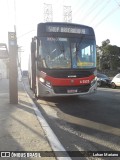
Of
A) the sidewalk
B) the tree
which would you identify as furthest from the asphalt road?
the tree

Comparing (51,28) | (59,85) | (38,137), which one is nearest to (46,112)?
(59,85)

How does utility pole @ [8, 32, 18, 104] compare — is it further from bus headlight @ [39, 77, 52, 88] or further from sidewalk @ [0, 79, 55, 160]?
sidewalk @ [0, 79, 55, 160]

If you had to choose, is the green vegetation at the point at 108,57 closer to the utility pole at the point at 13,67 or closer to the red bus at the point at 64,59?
the red bus at the point at 64,59

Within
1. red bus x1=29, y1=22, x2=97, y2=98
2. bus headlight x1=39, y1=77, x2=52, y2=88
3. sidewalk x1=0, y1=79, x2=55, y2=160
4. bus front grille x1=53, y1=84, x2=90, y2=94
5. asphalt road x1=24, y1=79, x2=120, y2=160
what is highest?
red bus x1=29, y1=22, x2=97, y2=98

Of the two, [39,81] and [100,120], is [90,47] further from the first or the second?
[100,120]

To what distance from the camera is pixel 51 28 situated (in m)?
15.5

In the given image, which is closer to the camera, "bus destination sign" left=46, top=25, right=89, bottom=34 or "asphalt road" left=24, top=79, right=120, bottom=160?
"asphalt road" left=24, top=79, right=120, bottom=160

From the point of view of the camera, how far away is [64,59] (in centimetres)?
1505

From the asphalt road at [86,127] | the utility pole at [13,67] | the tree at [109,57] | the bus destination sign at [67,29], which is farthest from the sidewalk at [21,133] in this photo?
the tree at [109,57]

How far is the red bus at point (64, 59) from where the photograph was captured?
14898 millimetres

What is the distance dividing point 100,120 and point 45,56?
500 centimetres

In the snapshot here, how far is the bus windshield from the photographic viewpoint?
14.9 m

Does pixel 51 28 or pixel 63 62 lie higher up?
pixel 51 28

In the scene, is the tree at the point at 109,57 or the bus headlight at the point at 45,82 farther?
the tree at the point at 109,57
